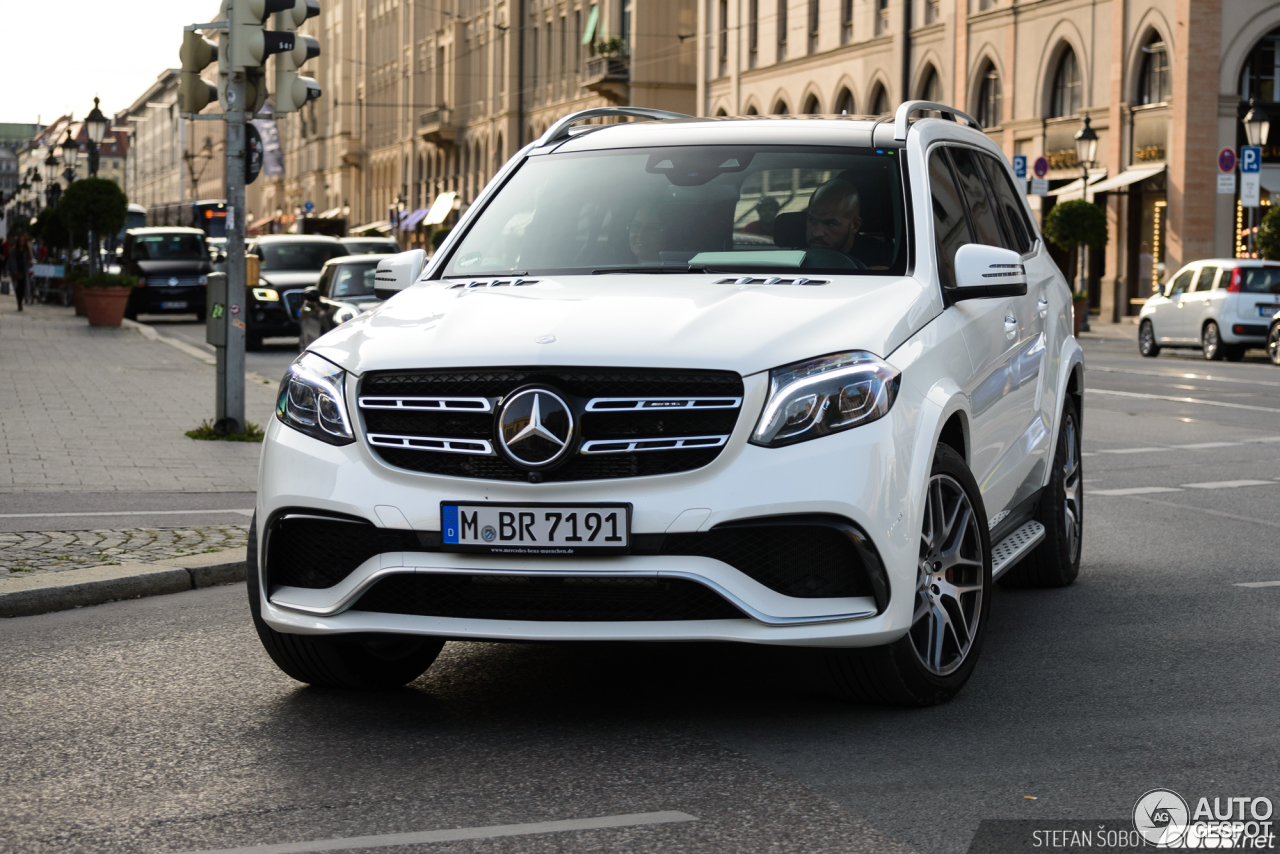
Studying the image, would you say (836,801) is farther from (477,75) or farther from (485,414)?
(477,75)

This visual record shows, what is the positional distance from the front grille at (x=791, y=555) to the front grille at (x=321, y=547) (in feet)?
2.55

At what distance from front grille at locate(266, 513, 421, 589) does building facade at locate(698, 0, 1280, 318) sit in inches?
1440

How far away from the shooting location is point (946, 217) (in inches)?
244

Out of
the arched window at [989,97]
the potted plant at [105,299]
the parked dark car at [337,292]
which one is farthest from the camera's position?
the arched window at [989,97]

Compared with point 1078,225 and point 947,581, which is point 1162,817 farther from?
point 1078,225

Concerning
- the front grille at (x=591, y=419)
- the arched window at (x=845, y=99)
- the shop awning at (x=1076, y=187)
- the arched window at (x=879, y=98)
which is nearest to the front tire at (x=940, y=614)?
the front grille at (x=591, y=419)

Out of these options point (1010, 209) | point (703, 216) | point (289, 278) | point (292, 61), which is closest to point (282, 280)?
point (289, 278)

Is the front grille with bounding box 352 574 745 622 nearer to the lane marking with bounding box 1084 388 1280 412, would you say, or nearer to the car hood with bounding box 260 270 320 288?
the lane marking with bounding box 1084 388 1280 412

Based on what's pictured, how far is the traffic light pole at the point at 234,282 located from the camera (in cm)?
1345

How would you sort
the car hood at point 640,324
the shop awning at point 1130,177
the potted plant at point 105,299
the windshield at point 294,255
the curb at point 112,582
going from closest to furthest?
the car hood at point 640,324
the curb at point 112,582
the windshield at point 294,255
the potted plant at point 105,299
the shop awning at point 1130,177

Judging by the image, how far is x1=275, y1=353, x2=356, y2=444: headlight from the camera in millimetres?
5027

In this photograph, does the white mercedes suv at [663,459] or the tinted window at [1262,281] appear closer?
the white mercedes suv at [663,459]

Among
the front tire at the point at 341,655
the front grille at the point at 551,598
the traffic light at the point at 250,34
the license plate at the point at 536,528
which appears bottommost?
the front tire at the point at 341,655

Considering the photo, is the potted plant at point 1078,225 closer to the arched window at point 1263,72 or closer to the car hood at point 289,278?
the arched window at point 1263,72
